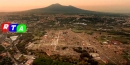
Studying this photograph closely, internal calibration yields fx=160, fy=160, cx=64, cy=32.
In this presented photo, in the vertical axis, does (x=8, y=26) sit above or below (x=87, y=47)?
above

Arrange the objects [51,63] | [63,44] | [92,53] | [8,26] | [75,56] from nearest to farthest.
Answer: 1. [8,26]
2. [51,63]
3. [75,56]
4. [92,53]
5. [63,44]

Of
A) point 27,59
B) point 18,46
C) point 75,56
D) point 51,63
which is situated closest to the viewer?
point 51,63

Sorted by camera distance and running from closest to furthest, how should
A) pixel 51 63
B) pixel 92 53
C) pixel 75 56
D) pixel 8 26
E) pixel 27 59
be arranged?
1. pixel 8 26
2. pixel 51 63
3. pixel 27 59
4. pixel 75 56
5. pixel 92 53

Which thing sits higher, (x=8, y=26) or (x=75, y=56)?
(x=8, y=26)

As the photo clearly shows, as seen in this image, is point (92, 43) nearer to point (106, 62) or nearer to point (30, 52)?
point (106, 62)

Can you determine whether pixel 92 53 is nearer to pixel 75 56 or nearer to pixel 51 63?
pixel 75 56

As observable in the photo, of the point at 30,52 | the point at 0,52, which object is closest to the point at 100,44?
the point at 30,52

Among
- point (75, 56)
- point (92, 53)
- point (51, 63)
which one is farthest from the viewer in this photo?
point (92, 53)

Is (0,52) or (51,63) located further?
(0,52)

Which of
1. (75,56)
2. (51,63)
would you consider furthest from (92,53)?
(51,63)
